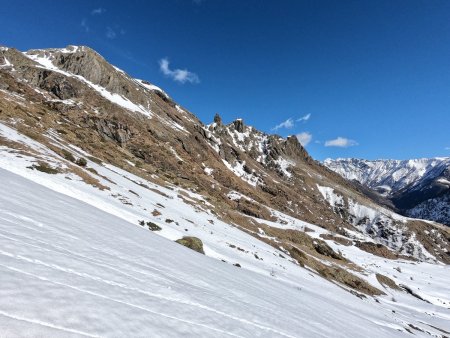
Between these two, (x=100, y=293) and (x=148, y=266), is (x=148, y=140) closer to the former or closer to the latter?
(x=148, y=266)

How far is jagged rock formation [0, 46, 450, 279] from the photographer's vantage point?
64.9 meters

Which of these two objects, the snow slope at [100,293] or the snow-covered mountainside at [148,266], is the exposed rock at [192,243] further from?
the snow slope at [100,293]

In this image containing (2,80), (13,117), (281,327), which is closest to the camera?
(281,327)

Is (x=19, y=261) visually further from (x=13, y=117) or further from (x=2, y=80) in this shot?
(x=2, y=80)

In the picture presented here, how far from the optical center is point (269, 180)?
16150 cm

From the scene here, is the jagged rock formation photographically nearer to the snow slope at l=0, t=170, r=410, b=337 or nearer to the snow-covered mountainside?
the snow-covered mountainside

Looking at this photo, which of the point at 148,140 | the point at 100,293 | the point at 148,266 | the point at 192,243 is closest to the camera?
the point at 100,293

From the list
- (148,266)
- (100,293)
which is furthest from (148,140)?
A: (100,293)

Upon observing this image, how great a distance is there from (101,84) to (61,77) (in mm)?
19746

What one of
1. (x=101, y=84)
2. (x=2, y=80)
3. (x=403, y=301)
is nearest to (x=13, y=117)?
(x=2, y=80)

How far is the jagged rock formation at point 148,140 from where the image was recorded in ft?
213

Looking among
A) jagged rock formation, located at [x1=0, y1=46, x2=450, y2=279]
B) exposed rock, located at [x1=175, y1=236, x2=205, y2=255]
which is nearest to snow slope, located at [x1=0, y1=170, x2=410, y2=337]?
exposed rock, located at [x1=175, y1=236, x2=205, y2=255]

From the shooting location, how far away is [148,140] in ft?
335

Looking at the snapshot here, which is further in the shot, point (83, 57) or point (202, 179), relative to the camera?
point (83, 57)
